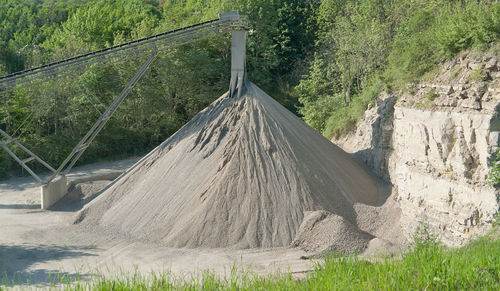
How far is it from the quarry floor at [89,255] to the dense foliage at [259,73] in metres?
5.34

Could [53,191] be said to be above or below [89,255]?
above

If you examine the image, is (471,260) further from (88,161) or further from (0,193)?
(88,161)

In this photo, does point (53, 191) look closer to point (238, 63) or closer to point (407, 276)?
point (238, 63)

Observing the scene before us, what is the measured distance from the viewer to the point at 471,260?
303 inches

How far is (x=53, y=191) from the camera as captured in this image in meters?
17.9

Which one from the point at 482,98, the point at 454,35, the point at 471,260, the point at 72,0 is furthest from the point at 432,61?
the point at 72,0

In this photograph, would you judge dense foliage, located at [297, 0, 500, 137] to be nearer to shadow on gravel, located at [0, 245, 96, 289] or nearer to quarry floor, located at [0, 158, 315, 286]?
quarry floor, located at [0, 158, 315, 286]

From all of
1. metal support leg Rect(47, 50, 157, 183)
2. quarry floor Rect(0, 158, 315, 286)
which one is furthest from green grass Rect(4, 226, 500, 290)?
metal support leg Rect(47, 50, 157, 183)

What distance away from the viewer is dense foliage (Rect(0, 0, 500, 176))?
803 inches

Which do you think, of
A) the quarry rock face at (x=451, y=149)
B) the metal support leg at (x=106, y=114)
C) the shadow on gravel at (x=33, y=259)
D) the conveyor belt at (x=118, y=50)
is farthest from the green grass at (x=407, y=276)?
the conveyor belt at (x=118, y=50)

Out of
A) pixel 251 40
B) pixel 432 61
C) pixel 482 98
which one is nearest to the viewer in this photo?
pixel 482 98

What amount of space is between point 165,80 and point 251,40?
7.80m

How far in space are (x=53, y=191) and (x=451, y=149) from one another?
14.1m

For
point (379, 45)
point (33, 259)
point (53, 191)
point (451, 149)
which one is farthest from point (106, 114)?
point (379, 45)
